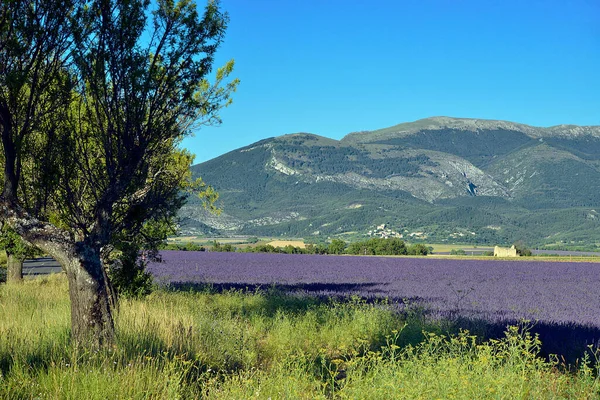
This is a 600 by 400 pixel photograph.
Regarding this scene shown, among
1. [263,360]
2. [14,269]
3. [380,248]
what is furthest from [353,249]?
[263,360]

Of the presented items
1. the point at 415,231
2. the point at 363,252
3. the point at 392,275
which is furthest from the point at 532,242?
the point at 392,275

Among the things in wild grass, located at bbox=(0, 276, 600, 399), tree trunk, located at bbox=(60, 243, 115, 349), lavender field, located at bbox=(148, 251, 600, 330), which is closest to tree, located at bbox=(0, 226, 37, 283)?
wild grass, located at bbox=(0, 276, 600, 399)

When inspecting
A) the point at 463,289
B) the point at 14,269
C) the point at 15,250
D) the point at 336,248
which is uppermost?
the point at 15,250

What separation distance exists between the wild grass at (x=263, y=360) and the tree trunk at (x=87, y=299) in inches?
11.4

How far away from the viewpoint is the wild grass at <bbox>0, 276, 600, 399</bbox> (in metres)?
5.41

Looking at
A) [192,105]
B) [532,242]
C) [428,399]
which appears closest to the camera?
[428,399]

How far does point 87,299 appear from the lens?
7.54 meters

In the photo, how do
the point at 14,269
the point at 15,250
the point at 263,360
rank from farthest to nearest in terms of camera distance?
the point at 14,269
the point at 15,250
the point at 263,360

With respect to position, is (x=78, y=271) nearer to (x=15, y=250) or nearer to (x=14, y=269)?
(x=15, y=250)

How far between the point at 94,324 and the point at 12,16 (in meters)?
4.12

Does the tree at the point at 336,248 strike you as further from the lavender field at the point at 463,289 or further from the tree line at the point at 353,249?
the lavender field at the point at 463,289

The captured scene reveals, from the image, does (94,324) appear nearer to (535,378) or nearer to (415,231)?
(535,378)

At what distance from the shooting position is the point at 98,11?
7812 mm

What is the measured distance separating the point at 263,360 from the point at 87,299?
105 inches
